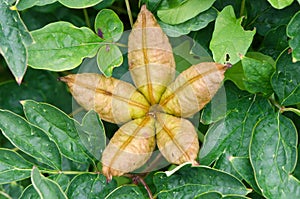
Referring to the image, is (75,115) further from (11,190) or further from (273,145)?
(273,145)

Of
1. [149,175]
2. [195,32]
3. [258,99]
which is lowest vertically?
[149,175]

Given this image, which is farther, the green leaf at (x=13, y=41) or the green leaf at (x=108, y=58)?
the green leaf at (x=108, y=58)

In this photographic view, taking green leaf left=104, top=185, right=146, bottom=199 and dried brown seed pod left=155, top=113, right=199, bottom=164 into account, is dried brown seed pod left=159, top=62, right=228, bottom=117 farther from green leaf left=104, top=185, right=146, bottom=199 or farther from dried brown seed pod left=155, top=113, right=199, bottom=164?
green leaf left=104, top=185, right=146, bottom=199

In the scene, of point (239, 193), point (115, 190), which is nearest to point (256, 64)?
point (239, 193)

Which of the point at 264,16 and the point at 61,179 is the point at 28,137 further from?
the point at 264,16

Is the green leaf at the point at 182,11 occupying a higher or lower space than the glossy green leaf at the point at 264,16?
higher

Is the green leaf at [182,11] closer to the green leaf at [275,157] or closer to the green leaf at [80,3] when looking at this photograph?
the green leaf at [80,3]

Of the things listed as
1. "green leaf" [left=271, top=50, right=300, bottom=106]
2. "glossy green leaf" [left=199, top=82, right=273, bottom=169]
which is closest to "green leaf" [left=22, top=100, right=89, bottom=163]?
"glossy green leaf" [left=199, top=82, right=273, bottom=169]

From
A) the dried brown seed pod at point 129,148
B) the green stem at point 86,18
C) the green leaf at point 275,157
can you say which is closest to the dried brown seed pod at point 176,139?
the dried brown seed pod at point 129,148
